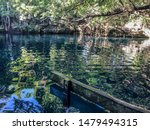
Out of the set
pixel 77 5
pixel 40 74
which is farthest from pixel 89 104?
pixel 77 5

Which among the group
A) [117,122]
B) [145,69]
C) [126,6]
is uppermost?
[126,6]

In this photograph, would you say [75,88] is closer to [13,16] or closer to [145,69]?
[145,69]

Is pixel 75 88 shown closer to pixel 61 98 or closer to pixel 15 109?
pixel 61 98

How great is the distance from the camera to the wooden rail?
10.7 metres

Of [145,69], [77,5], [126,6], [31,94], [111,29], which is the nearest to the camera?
[31,94]

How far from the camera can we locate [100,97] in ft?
40.7

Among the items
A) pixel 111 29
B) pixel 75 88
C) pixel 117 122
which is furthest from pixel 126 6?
pixel 111 29

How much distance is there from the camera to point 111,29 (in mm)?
84188

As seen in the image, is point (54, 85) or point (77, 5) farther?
point (77, 5)

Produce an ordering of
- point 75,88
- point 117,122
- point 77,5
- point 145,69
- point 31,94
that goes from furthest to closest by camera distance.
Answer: point 145,69
point 77,5
point 31,94
point 75,88
point 117,122

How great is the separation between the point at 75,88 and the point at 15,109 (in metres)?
2.92

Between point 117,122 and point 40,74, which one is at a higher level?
point 117,122

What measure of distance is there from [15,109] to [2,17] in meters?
75.2

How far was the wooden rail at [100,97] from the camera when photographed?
10.7m
